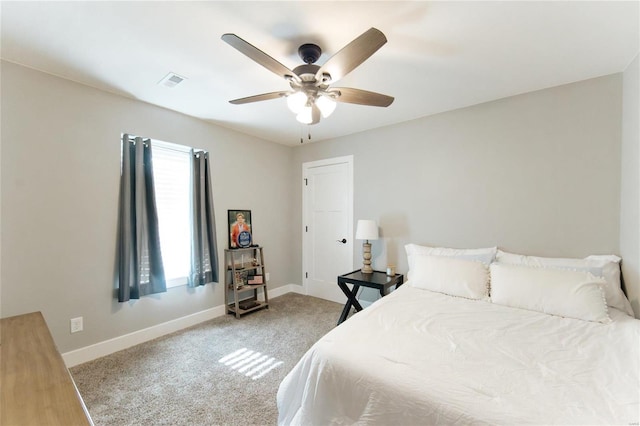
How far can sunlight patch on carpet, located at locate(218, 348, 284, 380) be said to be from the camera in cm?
223

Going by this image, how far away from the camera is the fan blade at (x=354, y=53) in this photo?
1.29 meters

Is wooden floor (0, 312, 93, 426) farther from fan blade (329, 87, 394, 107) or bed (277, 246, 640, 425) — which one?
fan blade (329, 87, 394, 107)

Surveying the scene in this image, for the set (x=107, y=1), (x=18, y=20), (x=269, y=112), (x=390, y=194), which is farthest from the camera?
(x=390, y=194)

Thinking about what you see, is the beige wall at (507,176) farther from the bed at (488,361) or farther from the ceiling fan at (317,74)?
the ceiling fan at (317,74)

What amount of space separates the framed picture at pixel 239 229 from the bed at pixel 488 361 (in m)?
2.21

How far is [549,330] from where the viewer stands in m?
1.68

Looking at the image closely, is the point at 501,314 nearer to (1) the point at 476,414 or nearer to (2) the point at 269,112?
(1) the point at 476,414

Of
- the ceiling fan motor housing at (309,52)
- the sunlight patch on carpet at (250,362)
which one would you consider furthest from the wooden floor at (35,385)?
the ceiling fan motor housing at (309,52)

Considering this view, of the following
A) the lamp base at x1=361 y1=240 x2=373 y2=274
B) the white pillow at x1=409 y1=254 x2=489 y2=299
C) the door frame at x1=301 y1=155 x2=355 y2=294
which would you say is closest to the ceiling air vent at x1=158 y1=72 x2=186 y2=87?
the door frame at x1=301 y1=155 x2=355 y2=294

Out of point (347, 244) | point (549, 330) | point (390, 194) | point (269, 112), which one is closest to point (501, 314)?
point (549, 330)

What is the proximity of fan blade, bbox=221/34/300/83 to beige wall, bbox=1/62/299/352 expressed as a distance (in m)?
1.92

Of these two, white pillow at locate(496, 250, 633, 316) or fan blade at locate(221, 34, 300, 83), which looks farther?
white pillow at locate(496, 250, 633, 316)

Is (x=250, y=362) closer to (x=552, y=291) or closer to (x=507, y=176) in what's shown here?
(x=552, y=291)

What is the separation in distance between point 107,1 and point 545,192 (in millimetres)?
3520
